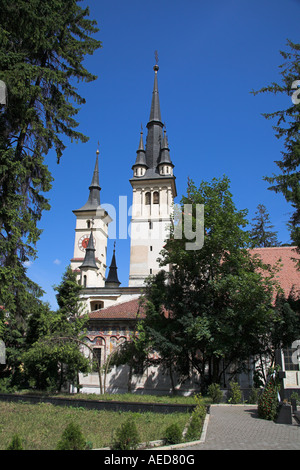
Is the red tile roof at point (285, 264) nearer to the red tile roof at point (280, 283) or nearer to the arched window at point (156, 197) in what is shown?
the red tile roof at point (280, 283)

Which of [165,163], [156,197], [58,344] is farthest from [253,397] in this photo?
[165,163]

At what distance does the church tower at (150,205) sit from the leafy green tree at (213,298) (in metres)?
21.9

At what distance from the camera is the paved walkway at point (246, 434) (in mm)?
7062

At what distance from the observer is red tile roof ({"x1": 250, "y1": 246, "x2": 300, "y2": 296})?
24.3 m

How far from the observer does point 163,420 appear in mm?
10211

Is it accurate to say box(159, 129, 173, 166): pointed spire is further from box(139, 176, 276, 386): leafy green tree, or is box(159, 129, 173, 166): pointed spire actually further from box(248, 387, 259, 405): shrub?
box(248, 387, 259, 405): shrub

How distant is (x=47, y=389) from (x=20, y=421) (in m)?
10.3

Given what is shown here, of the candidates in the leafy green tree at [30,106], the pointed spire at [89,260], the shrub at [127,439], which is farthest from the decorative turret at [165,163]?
the shrub at [127,439]

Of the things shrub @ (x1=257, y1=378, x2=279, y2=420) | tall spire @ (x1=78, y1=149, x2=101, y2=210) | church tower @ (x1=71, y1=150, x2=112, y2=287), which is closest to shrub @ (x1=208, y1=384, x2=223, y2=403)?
shrub @ (x1=257, y1=378, x2=279, y2=420)

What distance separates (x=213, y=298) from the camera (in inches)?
731

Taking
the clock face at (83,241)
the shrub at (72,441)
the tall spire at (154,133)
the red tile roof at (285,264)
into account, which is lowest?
the shrub at (72,441)

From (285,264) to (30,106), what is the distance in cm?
2002

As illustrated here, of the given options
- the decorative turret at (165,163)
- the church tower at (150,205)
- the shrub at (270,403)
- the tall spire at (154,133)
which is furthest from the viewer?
the tall spire at (154,133)

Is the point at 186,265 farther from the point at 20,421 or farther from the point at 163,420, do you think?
the point at 20,421
